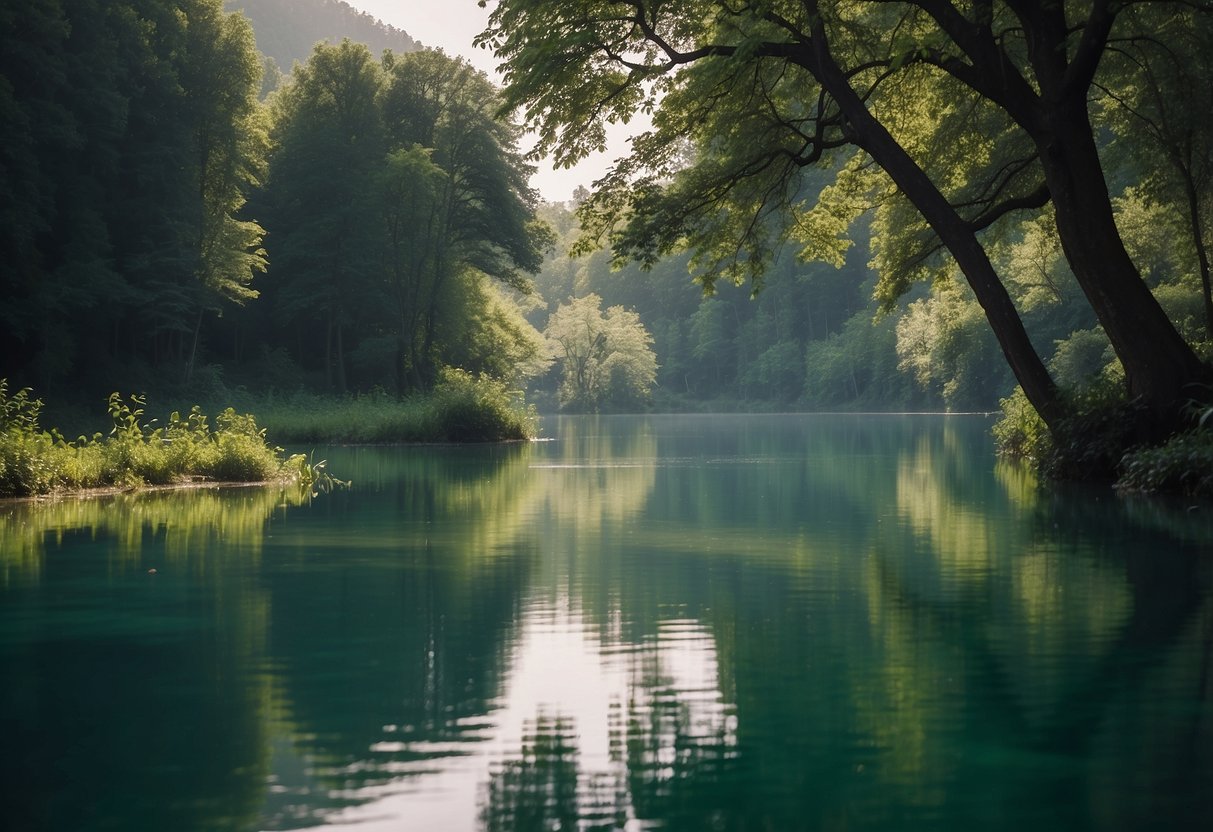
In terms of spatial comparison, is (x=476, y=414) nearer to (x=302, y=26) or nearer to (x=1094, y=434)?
(x=1094, y=434)

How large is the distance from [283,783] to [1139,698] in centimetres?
360

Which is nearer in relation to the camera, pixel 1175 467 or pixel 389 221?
pixel 1175 467

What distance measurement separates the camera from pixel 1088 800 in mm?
4129

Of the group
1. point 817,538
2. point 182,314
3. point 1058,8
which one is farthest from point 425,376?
point 817,538

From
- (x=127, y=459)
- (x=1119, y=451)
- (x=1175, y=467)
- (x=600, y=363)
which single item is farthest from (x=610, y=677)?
(x=600, y=363)

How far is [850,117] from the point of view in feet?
59.5

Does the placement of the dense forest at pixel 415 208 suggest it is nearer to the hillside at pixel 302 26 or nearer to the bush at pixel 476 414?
the bush at pixel 476 414

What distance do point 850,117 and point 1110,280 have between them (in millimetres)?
4352

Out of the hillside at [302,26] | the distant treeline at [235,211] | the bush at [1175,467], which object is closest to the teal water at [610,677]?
the bush at [1175,467]

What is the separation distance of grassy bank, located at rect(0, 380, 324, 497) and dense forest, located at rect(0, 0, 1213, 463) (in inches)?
257

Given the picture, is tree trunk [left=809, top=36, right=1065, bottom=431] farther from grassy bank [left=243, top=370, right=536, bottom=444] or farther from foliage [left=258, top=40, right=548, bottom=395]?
foliage [left=258, top=40, right=548, bottom=395]

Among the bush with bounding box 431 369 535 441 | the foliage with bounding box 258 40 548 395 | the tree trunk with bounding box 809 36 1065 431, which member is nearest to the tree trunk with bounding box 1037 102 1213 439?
the tree trunk with bounding box 809 36 1065 431

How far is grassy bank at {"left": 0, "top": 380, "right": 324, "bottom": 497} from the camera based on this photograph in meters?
16.4

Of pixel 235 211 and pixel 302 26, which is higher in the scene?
pixel 302 26
